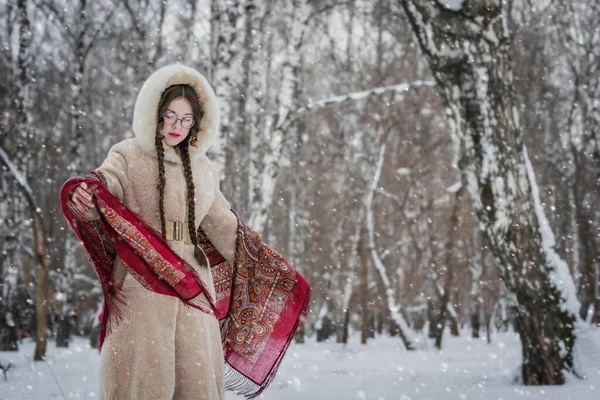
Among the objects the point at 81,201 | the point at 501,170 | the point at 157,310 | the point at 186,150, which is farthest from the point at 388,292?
the point at 81,201

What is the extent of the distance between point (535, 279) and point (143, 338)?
4335 mm

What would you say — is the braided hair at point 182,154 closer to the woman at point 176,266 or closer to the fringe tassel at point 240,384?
the woman at point 176,266

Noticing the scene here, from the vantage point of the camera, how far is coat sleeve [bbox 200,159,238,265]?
3324 millimetres

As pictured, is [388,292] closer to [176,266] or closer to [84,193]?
[176,266]

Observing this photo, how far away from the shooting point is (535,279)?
5938 mm

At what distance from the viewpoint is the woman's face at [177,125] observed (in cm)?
299

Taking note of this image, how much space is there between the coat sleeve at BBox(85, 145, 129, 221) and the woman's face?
236mm

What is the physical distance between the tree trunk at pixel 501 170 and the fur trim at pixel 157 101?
3668mm

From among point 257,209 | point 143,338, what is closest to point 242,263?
point 143,338

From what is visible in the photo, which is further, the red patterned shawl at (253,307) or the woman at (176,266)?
the red patterned shawl at (253,307)

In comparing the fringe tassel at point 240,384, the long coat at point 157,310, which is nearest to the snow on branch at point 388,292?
the fringe tassel at point 240,384

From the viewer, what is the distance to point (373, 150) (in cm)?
1620

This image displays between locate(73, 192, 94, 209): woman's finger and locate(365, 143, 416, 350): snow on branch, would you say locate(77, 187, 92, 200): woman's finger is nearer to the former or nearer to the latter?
locate(73, 192, 94, 209): woman's finger

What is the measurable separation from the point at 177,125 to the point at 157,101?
0.15 m
